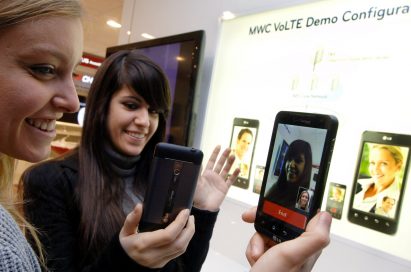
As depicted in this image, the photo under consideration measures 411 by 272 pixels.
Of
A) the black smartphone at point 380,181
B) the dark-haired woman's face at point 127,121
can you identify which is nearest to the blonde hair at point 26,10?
the dark-haired woman's face at point 127,121

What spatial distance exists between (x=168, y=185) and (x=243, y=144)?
65 cm

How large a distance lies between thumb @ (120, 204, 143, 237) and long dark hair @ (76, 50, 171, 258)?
0.83ft

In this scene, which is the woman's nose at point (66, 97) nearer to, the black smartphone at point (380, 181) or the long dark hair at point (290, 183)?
the long dark hair at point (290, 183)

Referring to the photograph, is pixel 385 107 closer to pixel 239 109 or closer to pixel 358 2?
pixel 358 2

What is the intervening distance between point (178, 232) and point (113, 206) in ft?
1.29

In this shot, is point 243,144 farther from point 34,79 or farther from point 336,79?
point 34,79

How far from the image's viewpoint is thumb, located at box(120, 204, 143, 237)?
2.34ft

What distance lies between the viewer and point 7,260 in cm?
40

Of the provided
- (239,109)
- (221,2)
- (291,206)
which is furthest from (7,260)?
(221,2)

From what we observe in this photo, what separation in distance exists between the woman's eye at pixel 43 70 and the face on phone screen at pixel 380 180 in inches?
33.2

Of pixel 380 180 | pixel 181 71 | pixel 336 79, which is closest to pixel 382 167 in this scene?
pixel 380 180

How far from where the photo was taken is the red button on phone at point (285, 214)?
27.4 inches

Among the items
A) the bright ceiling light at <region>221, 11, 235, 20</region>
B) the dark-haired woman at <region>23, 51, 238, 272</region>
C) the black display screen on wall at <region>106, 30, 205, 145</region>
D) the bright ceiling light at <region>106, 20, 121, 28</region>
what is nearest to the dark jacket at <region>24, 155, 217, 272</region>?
the dark-haired woman at <region>23, 51, 238, 272</region>

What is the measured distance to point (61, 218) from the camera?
945 millimetres
